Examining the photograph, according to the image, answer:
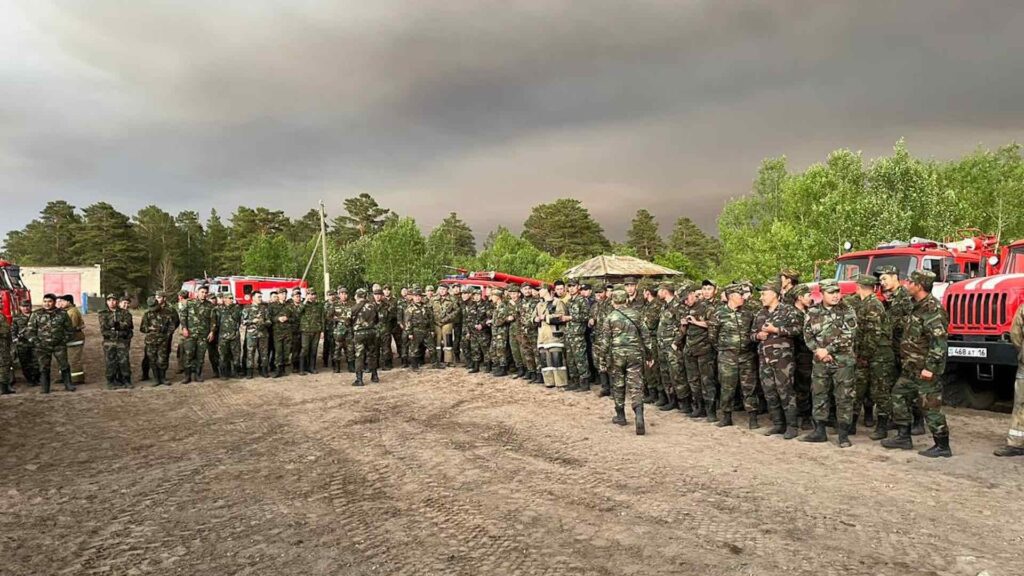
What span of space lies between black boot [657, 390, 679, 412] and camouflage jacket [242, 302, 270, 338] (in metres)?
8.22

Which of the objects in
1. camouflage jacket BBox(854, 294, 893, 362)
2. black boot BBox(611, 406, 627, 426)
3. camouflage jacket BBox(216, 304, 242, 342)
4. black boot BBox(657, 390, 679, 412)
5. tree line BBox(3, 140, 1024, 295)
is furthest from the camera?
tree line BBox(3, 140, 1024, 295)

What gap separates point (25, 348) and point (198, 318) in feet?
10.4

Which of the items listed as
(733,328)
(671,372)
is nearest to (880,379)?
(733,328)

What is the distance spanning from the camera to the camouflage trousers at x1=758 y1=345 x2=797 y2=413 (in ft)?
22.1

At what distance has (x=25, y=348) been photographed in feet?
36.9

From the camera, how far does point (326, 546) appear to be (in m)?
4.00

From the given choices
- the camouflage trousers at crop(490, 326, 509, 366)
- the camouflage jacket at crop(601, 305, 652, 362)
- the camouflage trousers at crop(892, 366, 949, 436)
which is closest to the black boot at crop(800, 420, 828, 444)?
the camouflage trousers at crop(892, 366, 949, 436)

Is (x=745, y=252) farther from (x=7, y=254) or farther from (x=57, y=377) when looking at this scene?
(x=7, y=254)

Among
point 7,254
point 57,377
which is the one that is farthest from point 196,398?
point 7,254

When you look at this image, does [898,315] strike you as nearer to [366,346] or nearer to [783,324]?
[783,324]

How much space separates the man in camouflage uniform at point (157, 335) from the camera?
11.4 meters

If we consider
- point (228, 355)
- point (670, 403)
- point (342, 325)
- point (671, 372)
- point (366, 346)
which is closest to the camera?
point (671, 372)

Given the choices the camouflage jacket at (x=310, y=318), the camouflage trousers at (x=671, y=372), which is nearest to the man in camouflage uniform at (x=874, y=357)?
the camouflage trousers at (x=671, y=372)

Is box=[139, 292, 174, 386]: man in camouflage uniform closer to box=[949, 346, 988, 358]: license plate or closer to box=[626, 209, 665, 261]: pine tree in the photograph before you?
box=[949, 346, 988, 358]: license plate
